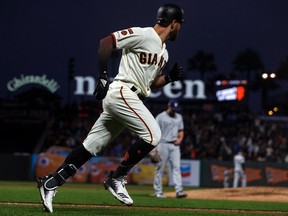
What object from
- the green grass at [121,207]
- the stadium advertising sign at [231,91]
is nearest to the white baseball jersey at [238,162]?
the green grass at [121,207]

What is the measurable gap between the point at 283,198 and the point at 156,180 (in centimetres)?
255

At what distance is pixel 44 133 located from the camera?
3269 centimetres

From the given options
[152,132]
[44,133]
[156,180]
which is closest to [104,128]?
[152,132]

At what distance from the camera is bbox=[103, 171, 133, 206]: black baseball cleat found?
5.91 m

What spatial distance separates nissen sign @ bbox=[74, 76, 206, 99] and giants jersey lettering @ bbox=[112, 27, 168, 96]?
3071 cm

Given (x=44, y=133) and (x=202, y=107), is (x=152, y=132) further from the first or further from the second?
(x=202, y=107)

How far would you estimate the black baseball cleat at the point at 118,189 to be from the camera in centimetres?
591

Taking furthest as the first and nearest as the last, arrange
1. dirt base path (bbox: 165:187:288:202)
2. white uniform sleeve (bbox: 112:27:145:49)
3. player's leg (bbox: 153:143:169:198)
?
dirt base path (bbox: 165:187:288:202) < player's leg (bbox: 153:143:169:198) < white uniform sleeve (bbox: 112:27:145:49)

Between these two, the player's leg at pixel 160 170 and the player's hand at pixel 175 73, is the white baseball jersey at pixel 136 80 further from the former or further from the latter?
the player's leg at pixel 160 170

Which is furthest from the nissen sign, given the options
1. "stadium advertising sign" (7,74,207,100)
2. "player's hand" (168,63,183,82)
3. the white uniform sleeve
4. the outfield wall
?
the white uniform sleeve

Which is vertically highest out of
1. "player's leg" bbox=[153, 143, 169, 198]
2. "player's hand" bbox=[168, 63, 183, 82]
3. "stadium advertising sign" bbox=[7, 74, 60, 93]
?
"stadium advertising sign" bbox=[7, 74, 60, 93]

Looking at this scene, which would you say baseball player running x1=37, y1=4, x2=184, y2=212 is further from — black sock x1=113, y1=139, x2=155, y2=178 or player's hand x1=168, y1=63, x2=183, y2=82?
A: player's hand x1=168, y1=63, x2=183, y2=82

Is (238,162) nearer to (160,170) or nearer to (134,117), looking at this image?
(160,170)

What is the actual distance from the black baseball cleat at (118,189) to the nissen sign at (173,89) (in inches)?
1206
